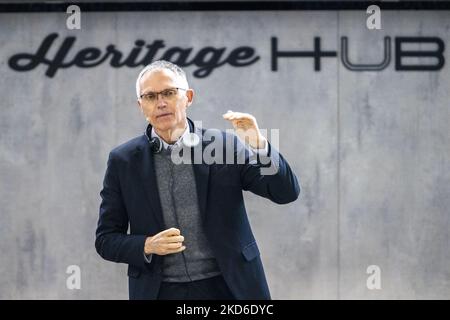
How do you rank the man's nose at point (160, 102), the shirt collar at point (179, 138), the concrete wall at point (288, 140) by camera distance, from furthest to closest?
the concrete wall at point (288, 140) < the shirt collar at point (179, 138) < the man's nose at point (160, 102)

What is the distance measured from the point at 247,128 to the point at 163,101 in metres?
0.37

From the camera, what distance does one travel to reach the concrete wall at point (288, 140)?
316 inches

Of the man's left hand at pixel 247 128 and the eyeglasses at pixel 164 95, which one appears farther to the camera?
the eyeglasses at pixel 164 95

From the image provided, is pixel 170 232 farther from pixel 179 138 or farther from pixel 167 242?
pixel 179 138

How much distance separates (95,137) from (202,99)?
1.16 m

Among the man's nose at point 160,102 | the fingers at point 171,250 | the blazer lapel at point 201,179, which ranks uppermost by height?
the man's nose at point 160,102

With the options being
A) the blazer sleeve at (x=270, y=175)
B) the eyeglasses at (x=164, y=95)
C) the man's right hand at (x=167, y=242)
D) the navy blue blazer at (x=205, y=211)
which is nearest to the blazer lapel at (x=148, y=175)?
the navy blue blazer at (x=205, y=211)

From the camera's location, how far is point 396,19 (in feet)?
26.3

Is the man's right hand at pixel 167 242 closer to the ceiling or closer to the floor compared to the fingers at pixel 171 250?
closer to the ceiling

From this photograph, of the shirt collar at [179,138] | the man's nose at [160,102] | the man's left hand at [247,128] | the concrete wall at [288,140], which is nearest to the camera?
the man's left hand at [247,128]

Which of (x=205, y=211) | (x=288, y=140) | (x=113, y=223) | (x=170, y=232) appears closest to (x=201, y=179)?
(x=205, y=211)

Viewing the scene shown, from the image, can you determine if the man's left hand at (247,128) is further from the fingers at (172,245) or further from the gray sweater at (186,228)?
the fingers at (172,245)

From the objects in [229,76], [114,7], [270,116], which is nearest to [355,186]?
[270,116]

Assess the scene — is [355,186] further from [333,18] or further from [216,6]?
[216,6]
